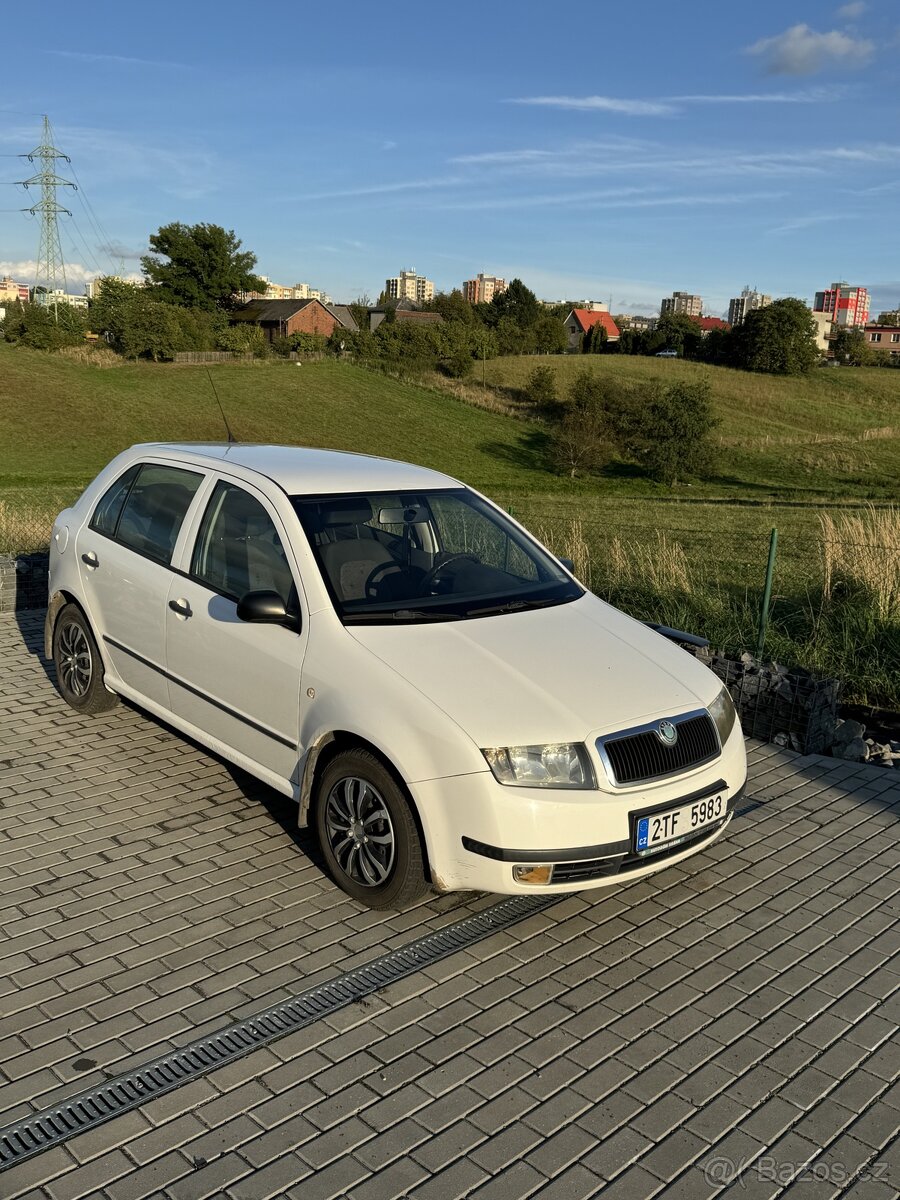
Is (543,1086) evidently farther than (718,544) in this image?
No

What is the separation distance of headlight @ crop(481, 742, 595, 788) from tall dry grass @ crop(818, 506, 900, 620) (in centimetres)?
527

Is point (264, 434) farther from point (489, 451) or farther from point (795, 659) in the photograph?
point (795, 659)

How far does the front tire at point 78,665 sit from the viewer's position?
20.1 ft

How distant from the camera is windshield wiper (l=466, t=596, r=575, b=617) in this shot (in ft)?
15.3

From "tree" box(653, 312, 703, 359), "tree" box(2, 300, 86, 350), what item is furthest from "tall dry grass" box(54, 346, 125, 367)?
"tree" box(653, 312, 703, 359)

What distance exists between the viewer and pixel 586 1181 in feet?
9.21

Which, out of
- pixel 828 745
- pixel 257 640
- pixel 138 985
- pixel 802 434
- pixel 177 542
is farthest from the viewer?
pixel 802 434

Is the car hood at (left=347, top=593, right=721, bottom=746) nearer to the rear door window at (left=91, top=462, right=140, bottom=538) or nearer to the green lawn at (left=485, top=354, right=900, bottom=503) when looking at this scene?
the rear door window at (left=91, top=462, right=140, bottom=538)

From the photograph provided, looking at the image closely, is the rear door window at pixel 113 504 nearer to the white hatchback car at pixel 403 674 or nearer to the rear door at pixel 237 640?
the white hatchback car at pixel 403 674

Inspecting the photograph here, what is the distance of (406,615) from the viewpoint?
4477 millimetres

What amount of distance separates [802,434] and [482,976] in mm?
61875

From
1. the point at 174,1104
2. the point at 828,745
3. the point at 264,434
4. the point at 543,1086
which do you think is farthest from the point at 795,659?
the point at 264,434

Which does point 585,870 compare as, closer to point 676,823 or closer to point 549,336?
point 676,823

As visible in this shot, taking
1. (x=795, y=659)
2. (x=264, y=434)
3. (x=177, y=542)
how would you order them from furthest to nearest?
(x=264, y=434) → (x=795, y=659) → (x=177, y=542)
